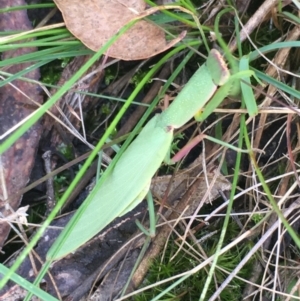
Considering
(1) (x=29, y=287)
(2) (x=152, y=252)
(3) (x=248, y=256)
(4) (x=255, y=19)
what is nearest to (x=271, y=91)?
(4) (x=255, y=19)

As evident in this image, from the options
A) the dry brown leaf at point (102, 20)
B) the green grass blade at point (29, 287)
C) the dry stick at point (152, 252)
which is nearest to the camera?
the green grass blade at point (29, 287)

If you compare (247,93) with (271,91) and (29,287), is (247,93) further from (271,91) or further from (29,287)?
(29,287)

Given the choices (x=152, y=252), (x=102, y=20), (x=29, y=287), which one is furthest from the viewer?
(x=152, y=252)

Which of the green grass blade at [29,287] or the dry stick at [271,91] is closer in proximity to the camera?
the green grass blade at [29,287]

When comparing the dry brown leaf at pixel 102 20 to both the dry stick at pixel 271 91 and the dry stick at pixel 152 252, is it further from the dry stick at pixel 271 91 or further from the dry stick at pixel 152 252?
the dry stick at pixel 152 252

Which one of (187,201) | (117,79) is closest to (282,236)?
(187,201)

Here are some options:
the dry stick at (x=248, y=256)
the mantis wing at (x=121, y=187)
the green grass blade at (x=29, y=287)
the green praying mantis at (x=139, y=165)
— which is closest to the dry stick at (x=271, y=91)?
the dry stick at (x=248, y=256)

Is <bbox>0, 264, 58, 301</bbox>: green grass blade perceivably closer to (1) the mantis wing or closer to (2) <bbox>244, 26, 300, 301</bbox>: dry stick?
(1) the mantis wing
